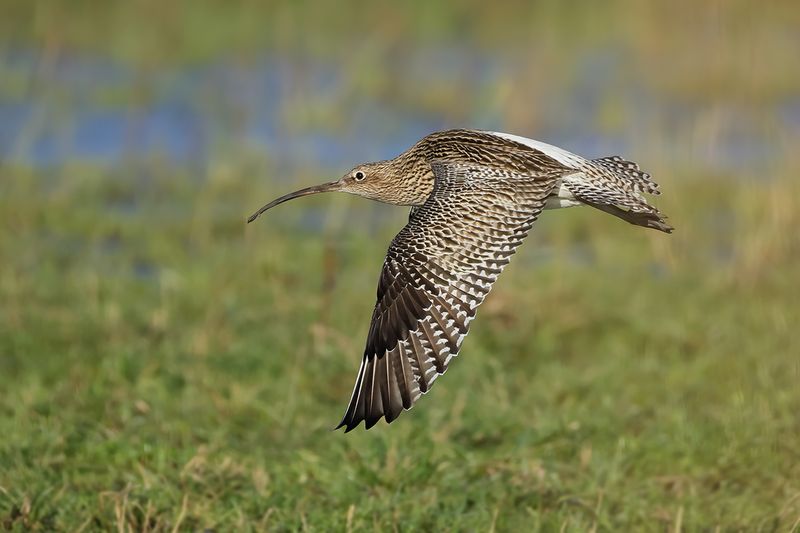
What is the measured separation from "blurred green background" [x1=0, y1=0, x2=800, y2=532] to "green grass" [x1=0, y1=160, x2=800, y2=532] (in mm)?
22

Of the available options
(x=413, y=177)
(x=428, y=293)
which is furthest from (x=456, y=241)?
(x=413, y=177)

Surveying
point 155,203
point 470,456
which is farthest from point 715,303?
point 155,203

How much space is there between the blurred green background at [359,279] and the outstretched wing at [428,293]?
0.47 meters

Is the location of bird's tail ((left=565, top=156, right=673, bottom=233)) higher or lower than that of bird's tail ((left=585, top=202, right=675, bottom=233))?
higher

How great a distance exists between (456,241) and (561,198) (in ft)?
2.69

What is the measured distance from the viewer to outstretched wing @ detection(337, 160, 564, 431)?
5.43m

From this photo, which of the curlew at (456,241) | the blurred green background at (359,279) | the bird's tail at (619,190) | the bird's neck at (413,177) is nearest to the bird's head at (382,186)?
the bird's neck at (413,177)

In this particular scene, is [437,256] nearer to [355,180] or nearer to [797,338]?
[355,180]

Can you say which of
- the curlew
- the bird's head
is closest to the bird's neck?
the bird's head

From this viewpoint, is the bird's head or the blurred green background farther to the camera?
the bird's head

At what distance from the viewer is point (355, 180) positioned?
7.04 metres

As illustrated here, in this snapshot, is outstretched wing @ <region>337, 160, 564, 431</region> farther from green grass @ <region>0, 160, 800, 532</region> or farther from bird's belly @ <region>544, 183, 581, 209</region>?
green grass @ <region>0, 160, 800, 532</region>

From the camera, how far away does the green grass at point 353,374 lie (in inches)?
228

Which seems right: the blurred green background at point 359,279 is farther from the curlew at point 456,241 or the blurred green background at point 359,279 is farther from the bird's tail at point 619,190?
the bird's tail at point 619,190
